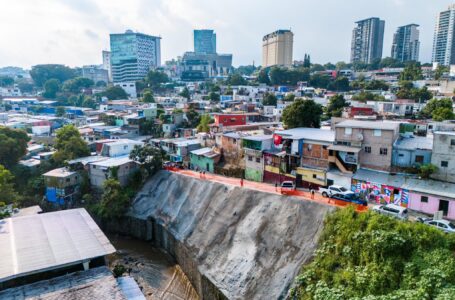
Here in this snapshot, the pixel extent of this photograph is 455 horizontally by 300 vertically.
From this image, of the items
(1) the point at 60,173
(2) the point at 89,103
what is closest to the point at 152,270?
(1) the point at 60,173

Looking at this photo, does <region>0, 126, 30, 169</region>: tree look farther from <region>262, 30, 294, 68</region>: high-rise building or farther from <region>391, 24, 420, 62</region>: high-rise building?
<region>391, 24, 420, 62</region>: high-rise building

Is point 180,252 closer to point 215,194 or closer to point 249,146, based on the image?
point 215,194

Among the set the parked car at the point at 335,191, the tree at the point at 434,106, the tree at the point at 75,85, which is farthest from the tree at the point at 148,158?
the tree at the point at 75,85

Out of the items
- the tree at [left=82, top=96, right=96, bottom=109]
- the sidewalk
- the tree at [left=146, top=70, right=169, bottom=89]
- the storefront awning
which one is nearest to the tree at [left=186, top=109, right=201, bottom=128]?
the sidewalk

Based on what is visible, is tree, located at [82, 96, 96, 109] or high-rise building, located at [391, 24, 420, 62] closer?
tree, located at [82, 96, 96, 109]

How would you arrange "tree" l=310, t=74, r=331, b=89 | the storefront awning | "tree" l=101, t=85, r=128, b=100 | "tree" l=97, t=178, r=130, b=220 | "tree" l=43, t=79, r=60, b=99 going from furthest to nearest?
"tree" l=43, t=79, r=60, b=99 → "tree" l=101, t=85, r=128, b=100 → "tree" l=310, t=74, r=331, b=89 → "tree" l=97, t=178, r=130, b=220 → the storefront awning

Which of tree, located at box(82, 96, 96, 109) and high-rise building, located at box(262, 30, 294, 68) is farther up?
high-rise building, located at box(262, 30, 294, 68)

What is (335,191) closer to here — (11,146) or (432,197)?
(432,197)
